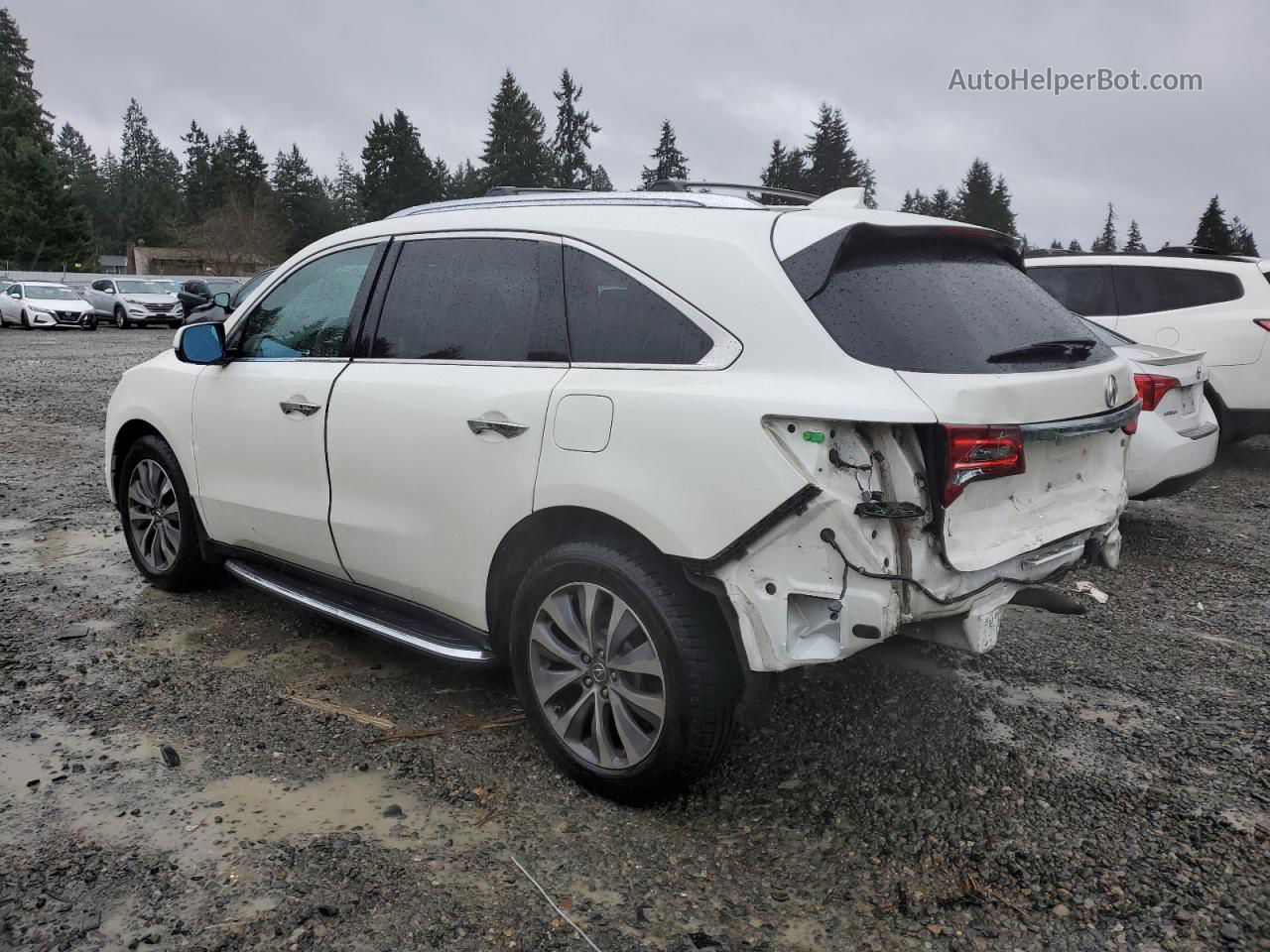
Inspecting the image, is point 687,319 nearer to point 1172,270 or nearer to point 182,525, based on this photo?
point 182,525

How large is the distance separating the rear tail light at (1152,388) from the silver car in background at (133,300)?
28.6m

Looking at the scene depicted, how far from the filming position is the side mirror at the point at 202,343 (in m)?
4.29

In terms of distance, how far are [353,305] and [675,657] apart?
2014mm

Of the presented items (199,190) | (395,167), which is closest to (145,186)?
(199,190)

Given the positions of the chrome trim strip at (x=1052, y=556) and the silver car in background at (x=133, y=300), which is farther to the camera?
the silver car in background at (x=133, y=300)

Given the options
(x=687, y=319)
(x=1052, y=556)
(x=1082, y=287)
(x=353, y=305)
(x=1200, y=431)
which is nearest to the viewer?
(x=687, y=319)

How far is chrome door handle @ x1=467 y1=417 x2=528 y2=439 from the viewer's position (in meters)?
3.15

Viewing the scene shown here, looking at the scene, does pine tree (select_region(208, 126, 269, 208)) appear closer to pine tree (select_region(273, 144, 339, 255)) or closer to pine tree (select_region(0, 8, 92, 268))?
pine tree (select_region(273, 144, 339, 255))

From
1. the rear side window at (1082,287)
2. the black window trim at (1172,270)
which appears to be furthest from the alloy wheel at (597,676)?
the black window trim at (1172,270)

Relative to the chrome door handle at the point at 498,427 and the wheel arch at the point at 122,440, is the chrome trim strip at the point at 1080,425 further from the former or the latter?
the wheel arch at the point at 122,440

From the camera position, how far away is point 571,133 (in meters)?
88.9

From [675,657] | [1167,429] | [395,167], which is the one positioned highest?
[395,167]

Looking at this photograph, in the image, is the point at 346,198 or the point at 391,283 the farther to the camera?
the point at 346,198

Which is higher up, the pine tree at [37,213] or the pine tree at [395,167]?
the pine tree at [395,167]
